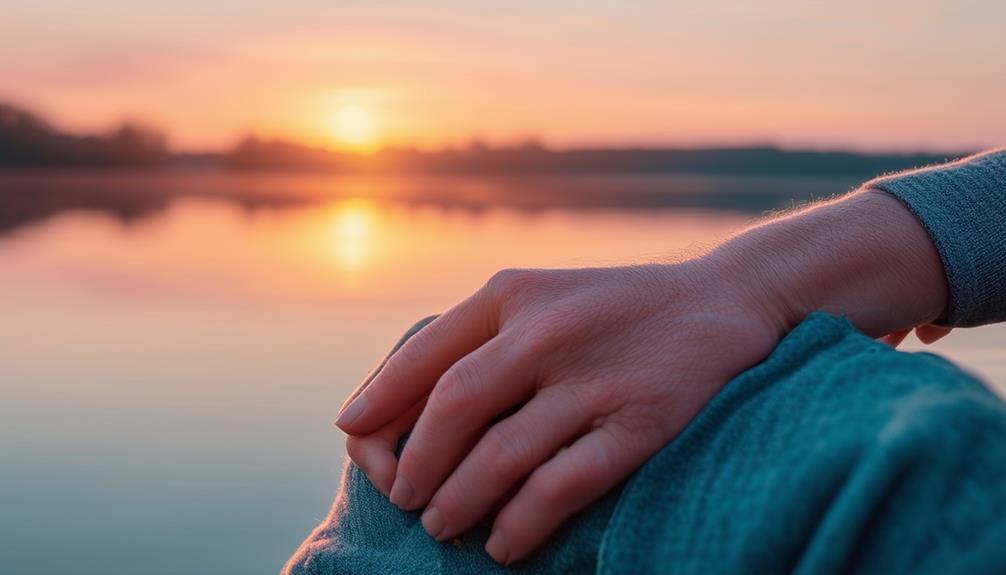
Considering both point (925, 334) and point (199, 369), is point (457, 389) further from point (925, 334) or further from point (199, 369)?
point (199, 369)

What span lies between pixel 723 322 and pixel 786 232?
0.59 feet

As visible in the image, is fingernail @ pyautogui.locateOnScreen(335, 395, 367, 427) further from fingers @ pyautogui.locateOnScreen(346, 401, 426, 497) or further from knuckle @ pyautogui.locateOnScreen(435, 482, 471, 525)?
knuckle @ pyautogui.locateOnScreen(435, 482, 471, 525)

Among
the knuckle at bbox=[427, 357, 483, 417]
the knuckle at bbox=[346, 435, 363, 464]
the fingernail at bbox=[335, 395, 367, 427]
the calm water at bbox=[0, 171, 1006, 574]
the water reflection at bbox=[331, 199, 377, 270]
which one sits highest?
the knuckle at bbox=[427, 357, 483, 417]

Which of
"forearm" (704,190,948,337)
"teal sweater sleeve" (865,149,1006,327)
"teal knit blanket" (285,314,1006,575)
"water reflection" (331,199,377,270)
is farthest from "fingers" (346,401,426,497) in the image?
"water reflection" (331,199,377,270)

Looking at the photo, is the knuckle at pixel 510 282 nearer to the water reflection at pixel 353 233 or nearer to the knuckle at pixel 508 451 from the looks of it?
the knuckle at pixel 508 451

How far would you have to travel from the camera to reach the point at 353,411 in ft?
2.86

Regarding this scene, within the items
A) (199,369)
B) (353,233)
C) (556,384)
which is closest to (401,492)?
(556,384)

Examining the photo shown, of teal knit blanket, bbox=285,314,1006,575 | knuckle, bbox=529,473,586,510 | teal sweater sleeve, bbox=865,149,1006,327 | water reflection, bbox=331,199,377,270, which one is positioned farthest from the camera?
water reflection, bbox=331,199,377,270

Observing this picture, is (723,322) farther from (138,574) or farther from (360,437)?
(138,574)

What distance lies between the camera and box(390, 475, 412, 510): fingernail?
0.81 m

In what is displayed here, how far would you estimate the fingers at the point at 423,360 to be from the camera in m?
0.86

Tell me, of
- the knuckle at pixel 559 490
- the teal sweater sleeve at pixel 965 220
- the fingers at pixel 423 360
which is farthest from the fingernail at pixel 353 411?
the teal sweater sleeve at pixel 965 220

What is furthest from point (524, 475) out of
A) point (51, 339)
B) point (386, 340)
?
point (51, 339)

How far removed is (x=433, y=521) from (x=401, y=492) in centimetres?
5
